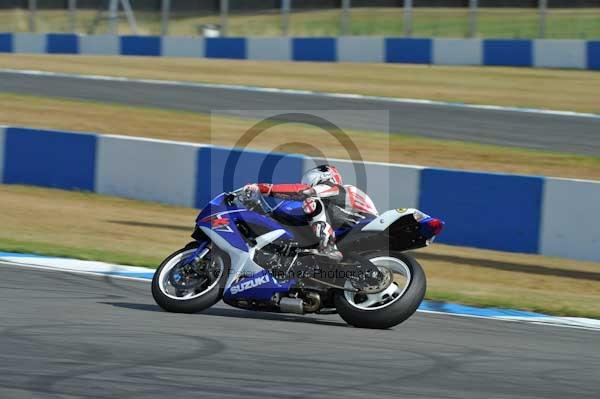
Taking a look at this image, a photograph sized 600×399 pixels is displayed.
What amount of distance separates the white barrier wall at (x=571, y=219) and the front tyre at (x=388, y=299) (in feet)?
14.2

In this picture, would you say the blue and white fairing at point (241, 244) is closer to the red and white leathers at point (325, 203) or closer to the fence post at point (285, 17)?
Answer: the red and white leathers at point (325, 203)

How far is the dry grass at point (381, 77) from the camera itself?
20.8m

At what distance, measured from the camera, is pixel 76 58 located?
26.9m

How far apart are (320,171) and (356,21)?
20.3 meters

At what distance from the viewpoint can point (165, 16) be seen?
97.2 feet

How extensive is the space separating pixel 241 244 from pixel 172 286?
1.93 feet

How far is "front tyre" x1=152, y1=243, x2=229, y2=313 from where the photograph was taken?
7.28m

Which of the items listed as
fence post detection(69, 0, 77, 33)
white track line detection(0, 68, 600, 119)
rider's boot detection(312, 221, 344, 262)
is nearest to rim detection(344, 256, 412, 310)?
rider's boot detection(312, 221, 344, 262)

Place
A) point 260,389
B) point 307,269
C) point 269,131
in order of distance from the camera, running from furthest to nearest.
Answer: point 269,131 < point 307,269 < point 260,389

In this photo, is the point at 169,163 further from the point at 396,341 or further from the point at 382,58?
the point at 382,58

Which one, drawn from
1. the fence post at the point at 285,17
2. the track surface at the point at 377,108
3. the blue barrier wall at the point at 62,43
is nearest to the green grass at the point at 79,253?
the track surface at the point at 377,108

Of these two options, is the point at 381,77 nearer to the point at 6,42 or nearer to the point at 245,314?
A: the point at 6,42

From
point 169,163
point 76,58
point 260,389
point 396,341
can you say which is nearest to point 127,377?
point 260,389

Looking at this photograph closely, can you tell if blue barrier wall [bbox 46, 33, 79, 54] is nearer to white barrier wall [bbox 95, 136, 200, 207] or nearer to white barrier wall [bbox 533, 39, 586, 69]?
white barrier wall [bbox 533, 39, 586, 69]
